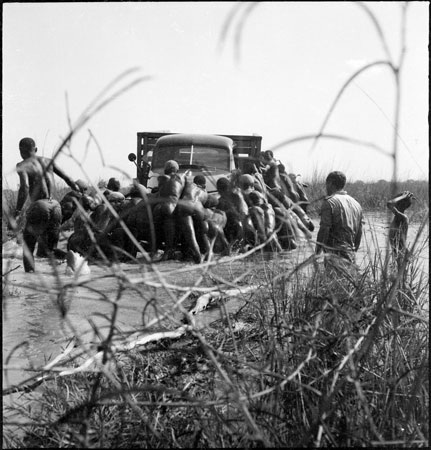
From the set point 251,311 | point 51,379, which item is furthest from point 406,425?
point 251,311

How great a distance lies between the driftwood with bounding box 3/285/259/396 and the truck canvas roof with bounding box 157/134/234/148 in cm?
424

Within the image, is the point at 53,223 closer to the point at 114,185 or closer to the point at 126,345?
the point at 126,345

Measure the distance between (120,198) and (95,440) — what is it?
14.9ft

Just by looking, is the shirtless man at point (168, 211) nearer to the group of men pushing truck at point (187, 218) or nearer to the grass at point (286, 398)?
the group of men pushing truck at point (187, 218)

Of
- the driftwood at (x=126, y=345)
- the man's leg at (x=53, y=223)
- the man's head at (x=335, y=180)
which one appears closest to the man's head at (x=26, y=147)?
the man's leg at (x=53, y=223)

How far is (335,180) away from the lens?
3.67 meters

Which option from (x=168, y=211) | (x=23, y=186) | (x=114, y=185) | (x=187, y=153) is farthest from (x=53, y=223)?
(x=187, y=153)

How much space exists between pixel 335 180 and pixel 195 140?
15.0 ft

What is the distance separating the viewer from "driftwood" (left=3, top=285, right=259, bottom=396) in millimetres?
1432

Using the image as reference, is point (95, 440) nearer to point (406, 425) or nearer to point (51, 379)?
point (51, 379)

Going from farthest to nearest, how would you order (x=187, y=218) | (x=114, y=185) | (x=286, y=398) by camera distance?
1. (x=114, y=185)
2. (x=187, y=218)
3. (x=286, y=398)

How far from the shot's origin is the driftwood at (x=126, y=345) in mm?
1432

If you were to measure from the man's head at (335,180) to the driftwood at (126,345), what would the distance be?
914 millimetres

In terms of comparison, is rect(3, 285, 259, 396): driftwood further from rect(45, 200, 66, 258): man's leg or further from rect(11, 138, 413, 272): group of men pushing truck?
rect(45, 200, 66, 258): man's leg
